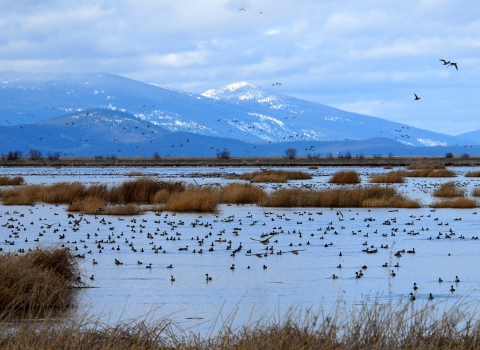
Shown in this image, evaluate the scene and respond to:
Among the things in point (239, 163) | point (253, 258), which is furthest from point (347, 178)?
point (239, 163)

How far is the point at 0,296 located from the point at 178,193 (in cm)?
2450

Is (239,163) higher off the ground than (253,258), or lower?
higher

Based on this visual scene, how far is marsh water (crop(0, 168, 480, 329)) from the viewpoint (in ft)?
47.5

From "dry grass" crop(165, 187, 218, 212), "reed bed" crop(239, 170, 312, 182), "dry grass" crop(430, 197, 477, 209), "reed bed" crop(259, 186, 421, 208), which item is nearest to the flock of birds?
"dry grass" crop(165, 187, 218, 212)

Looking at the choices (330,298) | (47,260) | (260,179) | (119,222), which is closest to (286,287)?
(330,298)

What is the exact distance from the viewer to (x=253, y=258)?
795 inches

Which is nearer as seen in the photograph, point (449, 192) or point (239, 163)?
point (449, 192)

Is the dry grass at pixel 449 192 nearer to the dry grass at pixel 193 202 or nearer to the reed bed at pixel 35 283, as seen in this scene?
the dry grass at pixel 193 202

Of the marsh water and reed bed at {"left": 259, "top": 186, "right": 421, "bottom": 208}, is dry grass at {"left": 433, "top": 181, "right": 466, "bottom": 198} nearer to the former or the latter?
reed bed at {"left": 259, "top": 186, "right": 421, "bottom": 208}

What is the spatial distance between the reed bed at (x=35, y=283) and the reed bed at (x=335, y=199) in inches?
903

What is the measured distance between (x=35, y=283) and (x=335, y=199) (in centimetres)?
2575

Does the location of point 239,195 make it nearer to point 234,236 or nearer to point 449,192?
point 449,192

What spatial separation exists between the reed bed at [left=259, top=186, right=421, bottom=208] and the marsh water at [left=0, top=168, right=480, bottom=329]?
3.50 m

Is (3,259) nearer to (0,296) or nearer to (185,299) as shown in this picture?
(0,296)
